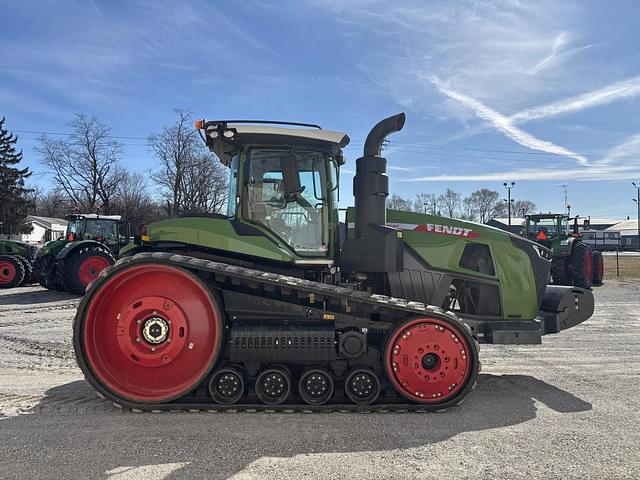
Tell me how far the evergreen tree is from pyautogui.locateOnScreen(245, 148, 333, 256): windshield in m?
50.4

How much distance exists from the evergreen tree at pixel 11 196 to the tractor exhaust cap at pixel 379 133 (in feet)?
167

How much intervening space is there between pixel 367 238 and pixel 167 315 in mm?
2214

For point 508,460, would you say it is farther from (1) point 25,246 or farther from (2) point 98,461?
(1) point 25,246

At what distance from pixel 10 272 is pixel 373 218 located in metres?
16.3

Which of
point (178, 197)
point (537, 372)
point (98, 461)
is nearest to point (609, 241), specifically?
point (178, 197)

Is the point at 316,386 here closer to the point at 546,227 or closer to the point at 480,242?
the point at 480,242

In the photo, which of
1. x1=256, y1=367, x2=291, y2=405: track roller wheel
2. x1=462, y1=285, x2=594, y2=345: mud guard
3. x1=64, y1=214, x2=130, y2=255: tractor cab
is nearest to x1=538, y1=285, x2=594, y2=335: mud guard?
x1=462, y1=285, x2=594, y2=345: mud guard

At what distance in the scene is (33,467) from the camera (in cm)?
334

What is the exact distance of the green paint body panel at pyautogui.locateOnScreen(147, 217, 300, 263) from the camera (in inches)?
186

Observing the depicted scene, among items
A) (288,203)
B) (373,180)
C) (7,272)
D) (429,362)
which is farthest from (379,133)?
(7,272)

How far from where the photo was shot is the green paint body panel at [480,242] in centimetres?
534

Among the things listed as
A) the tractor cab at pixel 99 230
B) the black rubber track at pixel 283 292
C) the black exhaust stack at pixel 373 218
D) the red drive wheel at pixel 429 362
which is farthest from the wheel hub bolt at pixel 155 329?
the tractor cab at pixel 99 230

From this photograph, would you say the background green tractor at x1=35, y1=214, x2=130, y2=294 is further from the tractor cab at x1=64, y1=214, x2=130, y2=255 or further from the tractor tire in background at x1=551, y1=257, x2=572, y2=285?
the tractor tire in background at x1=551, y1=257, x2=572, y2=285

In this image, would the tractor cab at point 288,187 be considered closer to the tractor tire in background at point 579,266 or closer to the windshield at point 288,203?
the windshield at point 288,203
